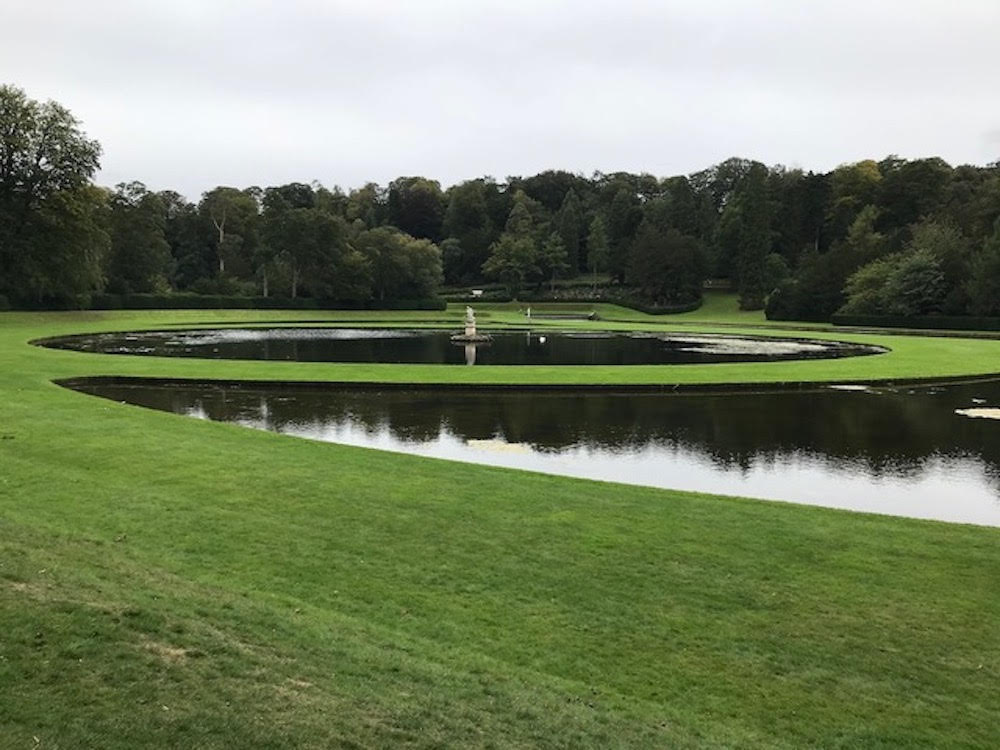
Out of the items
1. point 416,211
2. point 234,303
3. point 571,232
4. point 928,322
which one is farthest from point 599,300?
point 416,211

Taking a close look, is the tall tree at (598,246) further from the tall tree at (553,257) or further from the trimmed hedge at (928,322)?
the trimmed hedge at (928,322)

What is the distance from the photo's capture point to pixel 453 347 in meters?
43.4

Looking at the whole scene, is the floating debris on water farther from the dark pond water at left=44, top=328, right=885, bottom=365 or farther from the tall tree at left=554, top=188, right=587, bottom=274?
the tall tree at left=554, top=188, right=587, bottom=274

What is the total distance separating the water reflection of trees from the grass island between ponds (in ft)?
16.4

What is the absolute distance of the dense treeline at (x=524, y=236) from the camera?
60469mm

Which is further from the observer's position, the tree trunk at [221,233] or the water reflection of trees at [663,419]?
the tree trunk at [221,233]

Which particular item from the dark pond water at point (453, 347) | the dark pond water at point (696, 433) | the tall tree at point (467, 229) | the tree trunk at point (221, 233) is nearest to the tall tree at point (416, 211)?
the tall tree at point (467, 229)

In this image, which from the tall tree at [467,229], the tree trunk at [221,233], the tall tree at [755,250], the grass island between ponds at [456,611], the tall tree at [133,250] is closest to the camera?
the grass island between ponds at [456,611]

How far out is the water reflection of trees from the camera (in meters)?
17.1

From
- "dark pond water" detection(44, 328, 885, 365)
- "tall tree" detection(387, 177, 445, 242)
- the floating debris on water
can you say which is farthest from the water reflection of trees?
"tall tree" detection(387, 177, 445, 242)

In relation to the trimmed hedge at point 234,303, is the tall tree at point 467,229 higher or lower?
higher

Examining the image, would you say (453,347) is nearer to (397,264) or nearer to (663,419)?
(663,419)

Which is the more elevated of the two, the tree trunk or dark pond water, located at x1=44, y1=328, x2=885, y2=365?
the tree trunk

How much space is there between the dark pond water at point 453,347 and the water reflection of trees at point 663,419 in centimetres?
1115
